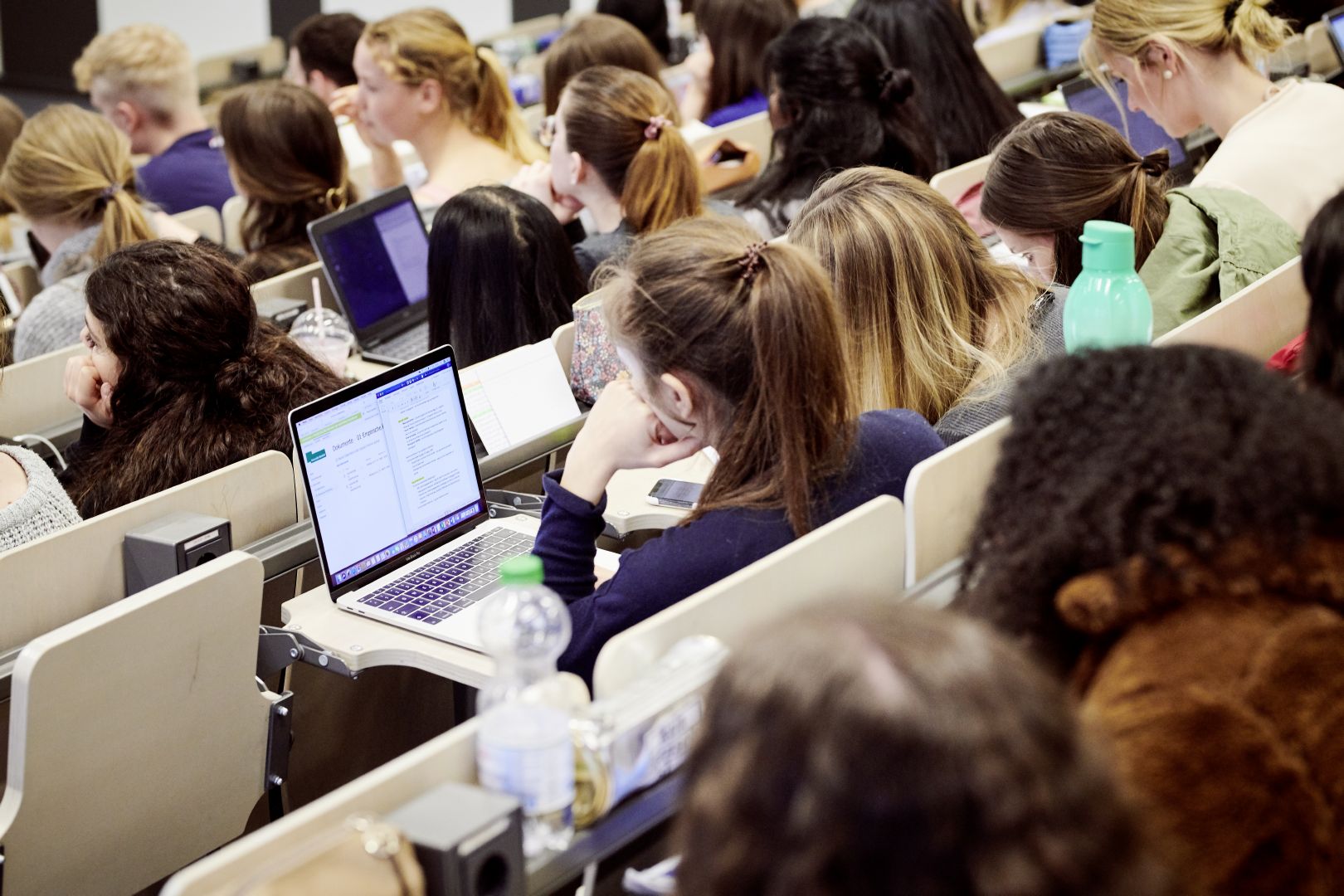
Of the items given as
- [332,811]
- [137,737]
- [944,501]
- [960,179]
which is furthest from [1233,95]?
[332,811]

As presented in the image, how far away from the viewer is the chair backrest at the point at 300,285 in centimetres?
350

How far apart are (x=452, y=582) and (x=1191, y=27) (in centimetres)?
195

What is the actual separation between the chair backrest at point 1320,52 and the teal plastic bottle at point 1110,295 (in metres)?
3.53

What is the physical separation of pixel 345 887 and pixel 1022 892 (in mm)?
568

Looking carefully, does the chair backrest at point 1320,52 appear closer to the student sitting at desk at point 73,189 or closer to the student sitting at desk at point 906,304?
the student sitting at desk at point 906,304

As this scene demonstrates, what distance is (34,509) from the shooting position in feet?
7.07

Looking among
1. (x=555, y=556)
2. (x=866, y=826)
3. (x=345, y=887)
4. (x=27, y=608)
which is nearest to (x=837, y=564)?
(x=555, y=556)

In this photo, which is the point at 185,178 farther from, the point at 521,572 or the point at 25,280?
the point at 521,572

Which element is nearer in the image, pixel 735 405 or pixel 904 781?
pixel 904 781

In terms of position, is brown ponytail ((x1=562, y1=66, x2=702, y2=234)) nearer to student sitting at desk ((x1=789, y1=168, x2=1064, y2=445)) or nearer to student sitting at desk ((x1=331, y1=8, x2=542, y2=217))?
student sitting at desk ((x1=331, y1=8, x2=542, y2=217))

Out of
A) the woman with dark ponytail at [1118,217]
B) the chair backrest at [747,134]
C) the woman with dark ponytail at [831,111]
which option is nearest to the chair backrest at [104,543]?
the woman with dark ponytail at [1118,217]

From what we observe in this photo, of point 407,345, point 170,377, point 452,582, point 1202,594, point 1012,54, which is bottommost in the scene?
point 407,345

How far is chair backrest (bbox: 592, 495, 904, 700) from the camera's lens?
4.69ft

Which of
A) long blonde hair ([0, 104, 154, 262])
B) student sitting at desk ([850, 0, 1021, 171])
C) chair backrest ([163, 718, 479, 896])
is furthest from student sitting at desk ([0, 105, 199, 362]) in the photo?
chair backrest ([163, 718, 479, 896])
